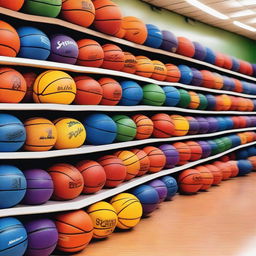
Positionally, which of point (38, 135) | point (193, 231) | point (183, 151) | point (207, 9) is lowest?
point (193, 231)

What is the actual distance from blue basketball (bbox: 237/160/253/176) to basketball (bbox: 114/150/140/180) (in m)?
3.39

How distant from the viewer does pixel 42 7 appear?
117 inches

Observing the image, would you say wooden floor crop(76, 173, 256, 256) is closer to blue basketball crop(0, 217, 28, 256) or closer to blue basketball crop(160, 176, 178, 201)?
blue basketball crop(160, 176, 178, 201)

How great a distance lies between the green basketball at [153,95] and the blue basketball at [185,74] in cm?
80

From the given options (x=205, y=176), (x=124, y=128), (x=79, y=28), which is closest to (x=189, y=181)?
(x=205, y=176)

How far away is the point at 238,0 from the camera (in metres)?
5.88

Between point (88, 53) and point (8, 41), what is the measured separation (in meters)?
0.91

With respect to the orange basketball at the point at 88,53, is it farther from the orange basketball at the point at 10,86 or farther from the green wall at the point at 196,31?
the green wall at the point at 196,31

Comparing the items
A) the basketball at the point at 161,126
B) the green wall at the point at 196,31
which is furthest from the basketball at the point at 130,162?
the green wall at the point at 196,31

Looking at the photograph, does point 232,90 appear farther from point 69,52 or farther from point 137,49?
point 69,52

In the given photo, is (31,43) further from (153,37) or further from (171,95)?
(171,95)

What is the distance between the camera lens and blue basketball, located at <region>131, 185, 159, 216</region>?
13.4 feet

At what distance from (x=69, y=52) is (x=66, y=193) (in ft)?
4.07

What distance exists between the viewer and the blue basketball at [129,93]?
4062mm
